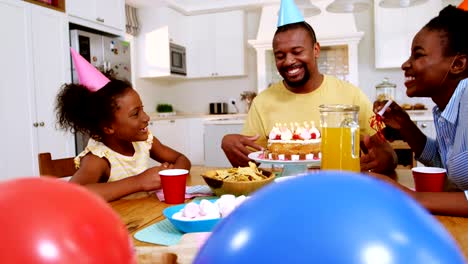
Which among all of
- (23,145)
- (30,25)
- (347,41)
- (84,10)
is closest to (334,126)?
(23,145)

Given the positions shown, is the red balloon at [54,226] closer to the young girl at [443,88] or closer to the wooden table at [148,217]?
the wooden table at [148,217]

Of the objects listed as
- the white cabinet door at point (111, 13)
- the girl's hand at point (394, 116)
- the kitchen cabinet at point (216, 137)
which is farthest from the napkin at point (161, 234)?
the kitchen cabinet at point (216, 137)

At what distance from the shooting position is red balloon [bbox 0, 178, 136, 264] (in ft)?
0.70

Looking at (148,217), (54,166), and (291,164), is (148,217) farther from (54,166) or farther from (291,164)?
(54,166)

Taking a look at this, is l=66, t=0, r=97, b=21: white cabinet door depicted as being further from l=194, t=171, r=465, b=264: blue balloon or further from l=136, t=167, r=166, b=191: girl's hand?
Result: l=194, t=171, r=465, b=264: blue balloon

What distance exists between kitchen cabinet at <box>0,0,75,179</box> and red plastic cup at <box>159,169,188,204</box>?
2109 mm

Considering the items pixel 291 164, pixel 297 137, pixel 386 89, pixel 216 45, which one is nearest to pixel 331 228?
pixel 291 164

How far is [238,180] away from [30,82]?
2.48 metres

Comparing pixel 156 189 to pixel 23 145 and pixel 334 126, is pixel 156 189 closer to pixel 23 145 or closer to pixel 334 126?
pixel 334 126

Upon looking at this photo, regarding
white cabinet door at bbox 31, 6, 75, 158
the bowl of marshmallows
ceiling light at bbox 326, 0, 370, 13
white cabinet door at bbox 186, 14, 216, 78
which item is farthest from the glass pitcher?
white cabinet door at bbox 186, 14, 216, 78

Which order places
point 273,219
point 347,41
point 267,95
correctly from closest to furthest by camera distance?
point 273,219
point 267,95
point 347,41

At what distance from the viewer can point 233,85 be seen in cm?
577

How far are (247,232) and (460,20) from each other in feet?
4.47

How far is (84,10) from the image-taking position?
3.38 meters
